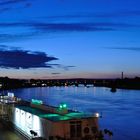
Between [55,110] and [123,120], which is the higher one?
[55,110]

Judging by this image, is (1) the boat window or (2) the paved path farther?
(2) the paved path

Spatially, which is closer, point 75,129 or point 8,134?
point 75,129

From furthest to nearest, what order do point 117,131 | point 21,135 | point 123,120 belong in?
point 123,120 → point 117,131 → point 21,135

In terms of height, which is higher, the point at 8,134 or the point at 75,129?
the point at 75,129

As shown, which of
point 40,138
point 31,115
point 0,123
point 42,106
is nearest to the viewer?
point 40,138

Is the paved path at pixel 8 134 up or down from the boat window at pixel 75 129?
down

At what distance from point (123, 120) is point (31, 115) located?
101 ft

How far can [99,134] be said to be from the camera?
21.6 metres

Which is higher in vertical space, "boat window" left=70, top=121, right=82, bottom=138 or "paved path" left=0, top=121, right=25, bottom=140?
"boat window" left=70, top=121, right=82, bottom=138

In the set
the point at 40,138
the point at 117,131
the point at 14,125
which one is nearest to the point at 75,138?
the point at 40,138

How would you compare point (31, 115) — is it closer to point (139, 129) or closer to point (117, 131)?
point (117, 131)

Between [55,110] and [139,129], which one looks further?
[139,129]

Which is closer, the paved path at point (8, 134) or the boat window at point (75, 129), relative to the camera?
the boat window at point (75, 129)

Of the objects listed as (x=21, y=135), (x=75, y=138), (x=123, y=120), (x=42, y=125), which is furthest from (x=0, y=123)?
(x=123, y=120)
